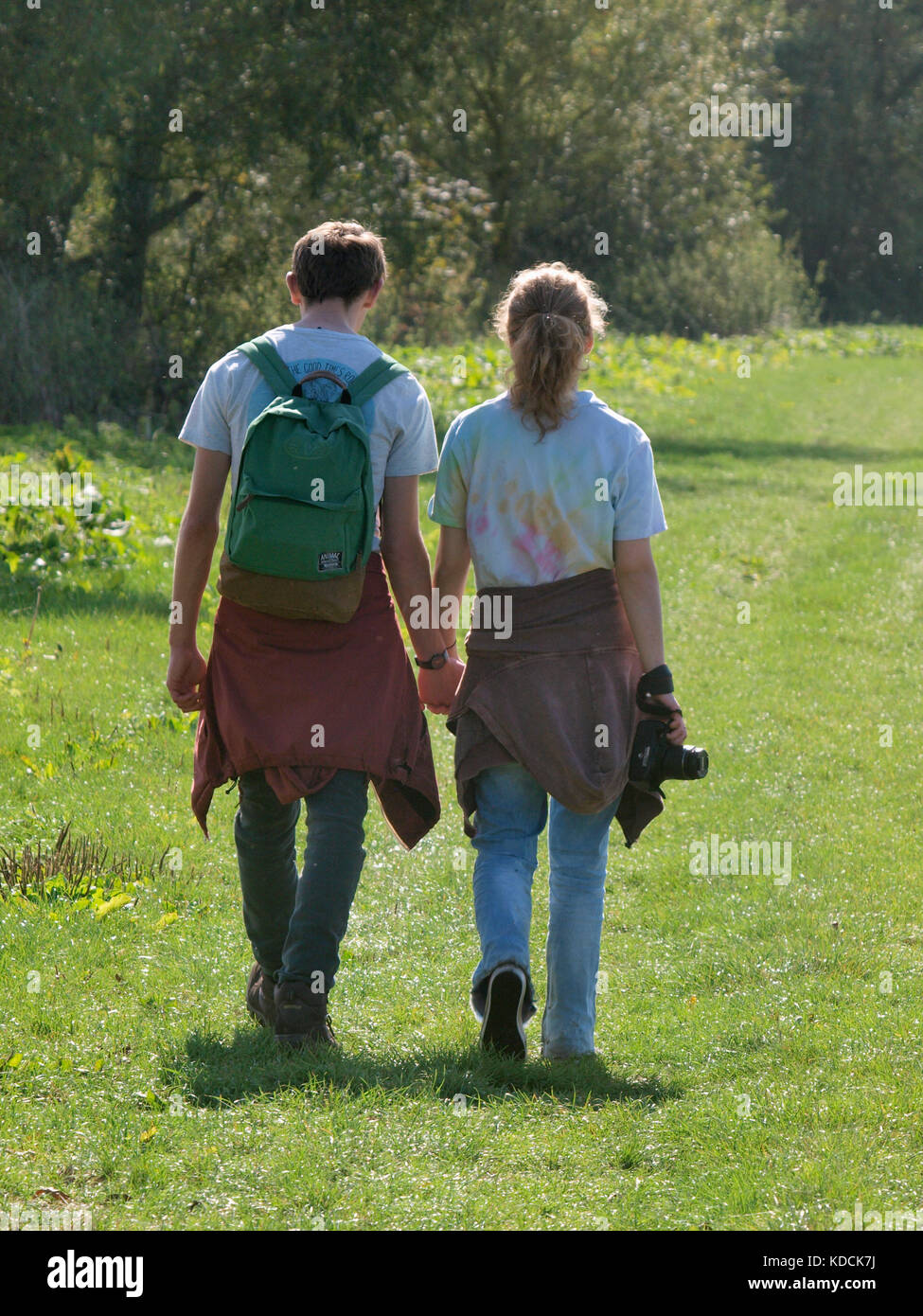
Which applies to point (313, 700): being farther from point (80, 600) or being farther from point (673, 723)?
point (80, 600)

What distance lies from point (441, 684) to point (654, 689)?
661mm

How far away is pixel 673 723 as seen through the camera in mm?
4266

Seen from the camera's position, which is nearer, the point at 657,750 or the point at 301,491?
the point at 301,491

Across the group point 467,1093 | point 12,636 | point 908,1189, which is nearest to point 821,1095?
point 908,1189

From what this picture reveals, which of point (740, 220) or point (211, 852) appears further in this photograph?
point (740, 220)

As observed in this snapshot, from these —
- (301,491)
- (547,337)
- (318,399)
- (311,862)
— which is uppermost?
(547,337)

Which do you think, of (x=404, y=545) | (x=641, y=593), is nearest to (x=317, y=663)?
(x=404, y=545)

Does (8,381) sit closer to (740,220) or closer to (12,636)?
(12,636)

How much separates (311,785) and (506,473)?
0.99 metres

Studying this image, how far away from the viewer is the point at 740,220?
3766 cm

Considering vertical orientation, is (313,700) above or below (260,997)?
above

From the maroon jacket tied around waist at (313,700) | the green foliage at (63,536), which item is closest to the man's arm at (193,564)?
the maroon jacket tied around waist at (313,700)

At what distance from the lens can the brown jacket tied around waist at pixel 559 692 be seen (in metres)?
4.19

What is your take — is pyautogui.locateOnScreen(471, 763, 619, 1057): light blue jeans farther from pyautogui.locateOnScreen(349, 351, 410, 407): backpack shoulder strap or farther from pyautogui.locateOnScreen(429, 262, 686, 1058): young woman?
pyautogui.locateOnScreen(349, 351, 410, 407): backpack shoulder strap
